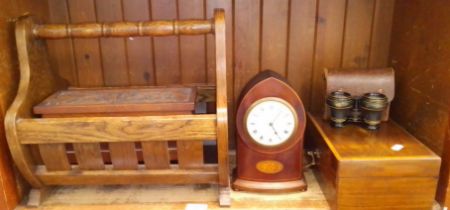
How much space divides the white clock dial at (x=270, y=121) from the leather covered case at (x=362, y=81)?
0.22 meters

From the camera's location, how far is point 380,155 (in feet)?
2.83

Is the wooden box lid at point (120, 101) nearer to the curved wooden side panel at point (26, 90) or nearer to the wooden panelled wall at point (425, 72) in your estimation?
the curved wooden side panel at point (26, 90)

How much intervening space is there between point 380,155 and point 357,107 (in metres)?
0.22

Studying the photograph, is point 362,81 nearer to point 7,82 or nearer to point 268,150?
point 268,150

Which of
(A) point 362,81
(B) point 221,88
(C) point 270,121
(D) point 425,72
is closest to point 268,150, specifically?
(C) point 270,121

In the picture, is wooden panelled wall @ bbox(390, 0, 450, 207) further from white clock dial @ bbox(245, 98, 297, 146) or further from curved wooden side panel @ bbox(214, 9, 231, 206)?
curved wooden side panel @ bbox(214, 9, 231, 206)

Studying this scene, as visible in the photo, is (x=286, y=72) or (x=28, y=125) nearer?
(x=28, y=125)

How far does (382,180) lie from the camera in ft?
2.81

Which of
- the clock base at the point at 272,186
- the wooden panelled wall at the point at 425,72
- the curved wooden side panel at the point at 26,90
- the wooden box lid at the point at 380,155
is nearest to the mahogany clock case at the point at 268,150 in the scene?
the clock base at the point at 272,186

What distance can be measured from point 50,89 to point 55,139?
23 centimetres

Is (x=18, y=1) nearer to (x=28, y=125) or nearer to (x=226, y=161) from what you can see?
(x=28, y=125)

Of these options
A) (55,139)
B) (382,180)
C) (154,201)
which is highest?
(55,139)

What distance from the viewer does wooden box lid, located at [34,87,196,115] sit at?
35.5 inches

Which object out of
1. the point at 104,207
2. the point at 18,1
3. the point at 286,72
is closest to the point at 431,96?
the point at 286,72
